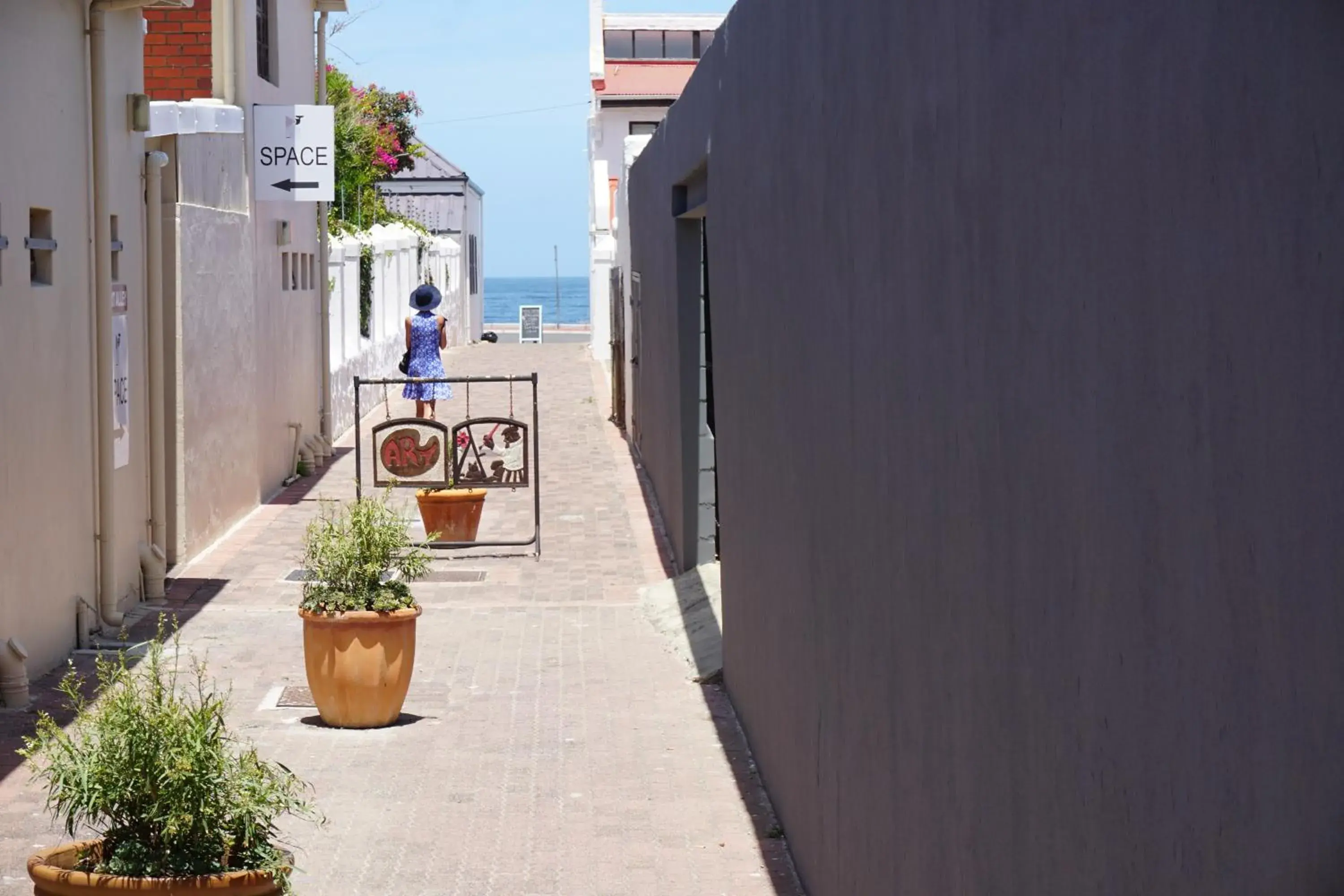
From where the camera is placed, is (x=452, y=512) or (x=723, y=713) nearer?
(x=723, y=713)

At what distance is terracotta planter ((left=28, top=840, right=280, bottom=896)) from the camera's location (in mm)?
4418

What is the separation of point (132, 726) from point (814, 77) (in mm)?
2918

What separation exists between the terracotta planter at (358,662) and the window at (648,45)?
1527 inches

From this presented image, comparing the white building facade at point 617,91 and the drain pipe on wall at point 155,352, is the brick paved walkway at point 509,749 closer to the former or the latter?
the drain pipe on wall at point 155,352

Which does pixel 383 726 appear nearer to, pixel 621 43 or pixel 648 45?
pixel 621 43

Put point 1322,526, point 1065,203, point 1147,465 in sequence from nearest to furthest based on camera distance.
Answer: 1. point 1322,526
2. point 1147,465
3. point 1065,203

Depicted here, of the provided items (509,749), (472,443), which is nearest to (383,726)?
(509,749)

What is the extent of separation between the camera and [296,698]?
9242 mm

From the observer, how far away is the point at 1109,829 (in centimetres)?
255

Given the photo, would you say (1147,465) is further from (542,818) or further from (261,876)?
(542,818)

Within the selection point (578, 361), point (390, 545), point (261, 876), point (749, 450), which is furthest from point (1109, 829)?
point (578, 361)

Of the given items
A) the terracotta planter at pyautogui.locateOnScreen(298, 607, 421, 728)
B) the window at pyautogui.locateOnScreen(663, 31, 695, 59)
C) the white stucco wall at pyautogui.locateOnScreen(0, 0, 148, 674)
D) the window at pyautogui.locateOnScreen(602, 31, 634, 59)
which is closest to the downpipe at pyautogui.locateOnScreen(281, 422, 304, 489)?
the white stucco wall at pyautogui.locateOnScreen(0, 0, 148, 674)

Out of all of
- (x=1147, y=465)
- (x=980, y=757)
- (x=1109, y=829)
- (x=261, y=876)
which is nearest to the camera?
(x=1147, y=465)

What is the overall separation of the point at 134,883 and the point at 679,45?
43.6 m
